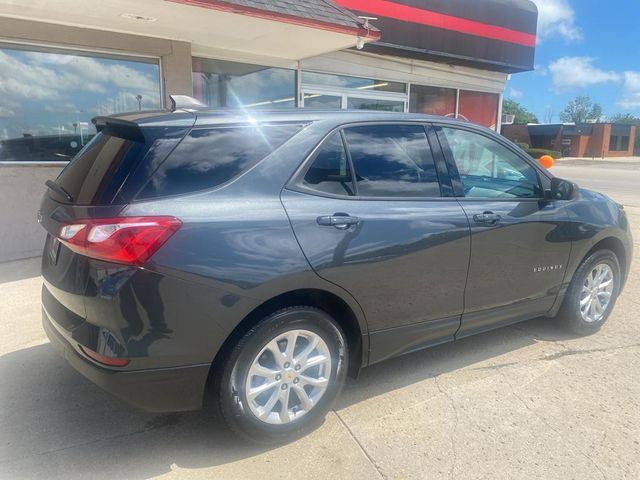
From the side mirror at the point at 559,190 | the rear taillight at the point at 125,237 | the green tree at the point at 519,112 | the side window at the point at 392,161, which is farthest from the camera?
the green tree at the point at 519,112

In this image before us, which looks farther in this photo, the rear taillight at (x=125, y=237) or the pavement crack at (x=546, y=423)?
the pavement crack at (x=546, y=423)

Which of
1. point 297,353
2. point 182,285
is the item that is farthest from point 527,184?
point 182,285

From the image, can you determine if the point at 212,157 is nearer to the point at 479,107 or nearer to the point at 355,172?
the point at 355,172

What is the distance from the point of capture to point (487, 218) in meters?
3.36

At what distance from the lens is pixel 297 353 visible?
2.72 m

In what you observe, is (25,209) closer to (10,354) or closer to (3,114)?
(3,114)

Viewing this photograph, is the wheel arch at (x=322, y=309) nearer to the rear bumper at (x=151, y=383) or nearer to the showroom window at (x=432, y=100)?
the rear bumper at (x=151, y=383)

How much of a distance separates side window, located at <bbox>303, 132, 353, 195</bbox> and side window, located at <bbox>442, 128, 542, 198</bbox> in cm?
101

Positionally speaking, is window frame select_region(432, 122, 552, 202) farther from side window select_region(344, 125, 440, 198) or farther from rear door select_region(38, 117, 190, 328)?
rear door select_region(38, 117, 190, 328)

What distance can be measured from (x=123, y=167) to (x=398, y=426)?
2055 millimetres

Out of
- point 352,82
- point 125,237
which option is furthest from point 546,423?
point 352,82

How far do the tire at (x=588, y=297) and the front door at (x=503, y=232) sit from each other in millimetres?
241

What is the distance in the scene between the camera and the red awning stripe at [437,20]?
27.4ft

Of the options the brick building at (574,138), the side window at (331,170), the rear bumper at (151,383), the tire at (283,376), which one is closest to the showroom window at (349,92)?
the side window at (331,170)
